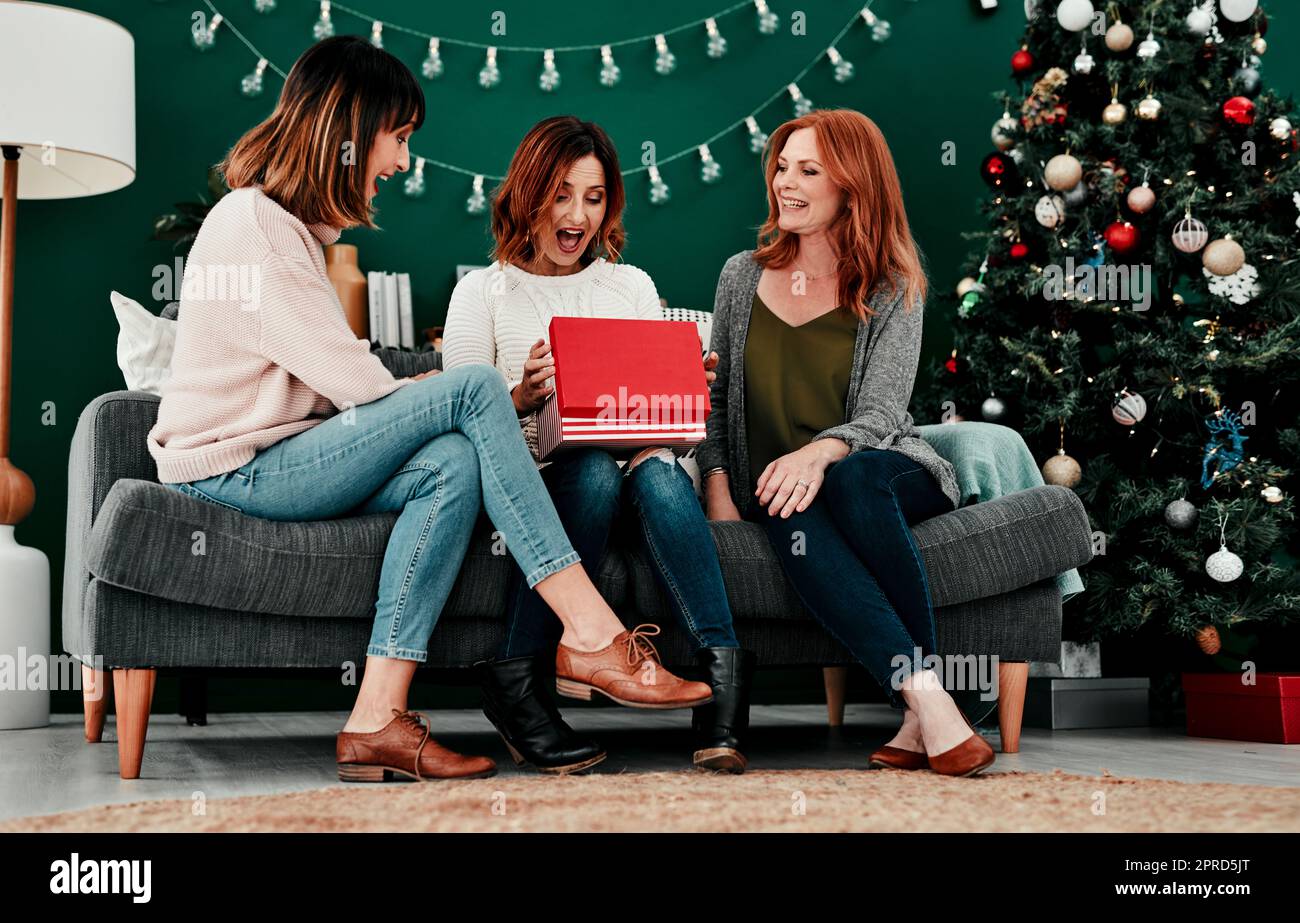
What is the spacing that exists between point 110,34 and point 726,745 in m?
2.12

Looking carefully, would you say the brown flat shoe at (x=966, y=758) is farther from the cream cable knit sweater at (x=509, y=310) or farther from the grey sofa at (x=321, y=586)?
the cream cable knit sweater at (x=509, y=310)

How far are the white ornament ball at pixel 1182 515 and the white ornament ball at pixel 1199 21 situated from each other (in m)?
1.14

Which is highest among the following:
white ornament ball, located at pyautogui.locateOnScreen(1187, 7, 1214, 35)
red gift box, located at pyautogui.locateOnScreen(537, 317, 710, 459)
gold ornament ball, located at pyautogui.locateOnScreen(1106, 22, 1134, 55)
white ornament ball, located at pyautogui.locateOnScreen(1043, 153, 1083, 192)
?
white ornament ball, located at pyautogui.locateOnScreen(1187, 7, 1214, 35)

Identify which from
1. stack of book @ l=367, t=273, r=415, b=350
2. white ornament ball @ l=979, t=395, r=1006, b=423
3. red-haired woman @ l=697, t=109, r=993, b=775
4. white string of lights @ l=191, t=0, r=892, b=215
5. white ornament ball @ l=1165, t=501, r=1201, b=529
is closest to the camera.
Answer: red-haired woman @ l=697, t=109, r=993, b=775

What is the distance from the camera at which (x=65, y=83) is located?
2.65 m

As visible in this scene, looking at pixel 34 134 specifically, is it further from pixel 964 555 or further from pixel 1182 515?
pixel 1182 515

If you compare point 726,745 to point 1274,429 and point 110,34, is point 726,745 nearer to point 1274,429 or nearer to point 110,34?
point 1274,429

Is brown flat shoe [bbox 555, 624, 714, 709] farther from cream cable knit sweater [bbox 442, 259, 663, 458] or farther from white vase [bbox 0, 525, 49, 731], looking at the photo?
white vase [bbox 0, 525, 49, 731]

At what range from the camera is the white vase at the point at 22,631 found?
2.55m

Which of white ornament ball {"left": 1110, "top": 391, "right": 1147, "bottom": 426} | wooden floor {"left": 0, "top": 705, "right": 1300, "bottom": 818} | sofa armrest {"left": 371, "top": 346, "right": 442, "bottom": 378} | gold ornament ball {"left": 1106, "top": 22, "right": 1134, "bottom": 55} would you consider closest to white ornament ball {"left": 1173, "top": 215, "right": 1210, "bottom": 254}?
white ornament ball {"left": 1110, "top": 391, "right": 1147, "bottom": 426}

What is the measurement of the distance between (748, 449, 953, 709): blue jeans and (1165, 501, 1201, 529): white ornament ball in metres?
1.06

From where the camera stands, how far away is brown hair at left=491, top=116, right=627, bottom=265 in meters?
2.07
